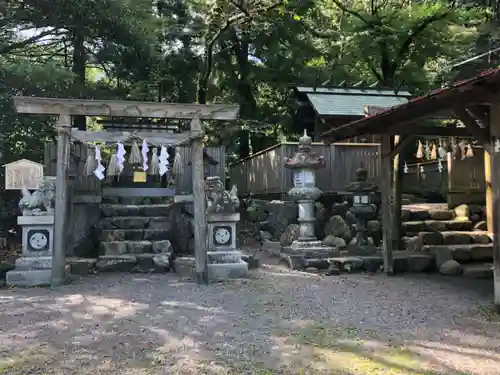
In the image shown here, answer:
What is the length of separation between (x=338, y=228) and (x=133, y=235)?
17.9 feet

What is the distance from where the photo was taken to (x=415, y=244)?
10859 mm

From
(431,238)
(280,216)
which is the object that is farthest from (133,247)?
(431,238)

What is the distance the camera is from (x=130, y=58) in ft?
44.8

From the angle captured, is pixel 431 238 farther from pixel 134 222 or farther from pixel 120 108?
pixel 120 108

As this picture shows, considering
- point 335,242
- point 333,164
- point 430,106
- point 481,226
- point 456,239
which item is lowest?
point 335,242

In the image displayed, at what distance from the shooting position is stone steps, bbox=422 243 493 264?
9898 mm

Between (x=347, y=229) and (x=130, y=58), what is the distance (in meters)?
8.29

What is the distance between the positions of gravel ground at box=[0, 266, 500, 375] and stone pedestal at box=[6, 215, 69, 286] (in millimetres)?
524

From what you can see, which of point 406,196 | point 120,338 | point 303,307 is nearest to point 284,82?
point 406,196

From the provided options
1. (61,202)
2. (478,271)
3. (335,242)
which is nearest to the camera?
(61,202)

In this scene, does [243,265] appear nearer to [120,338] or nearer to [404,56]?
[120,338]

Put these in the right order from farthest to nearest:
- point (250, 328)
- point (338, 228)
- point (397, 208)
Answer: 1. point (338, 228)
2. point (397, 208)
3. point (250, 328)

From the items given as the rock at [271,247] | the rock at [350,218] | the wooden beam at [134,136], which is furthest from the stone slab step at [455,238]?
the wooden beam at [134,136]

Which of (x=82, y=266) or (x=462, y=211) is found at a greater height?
(x=462, y=211)
